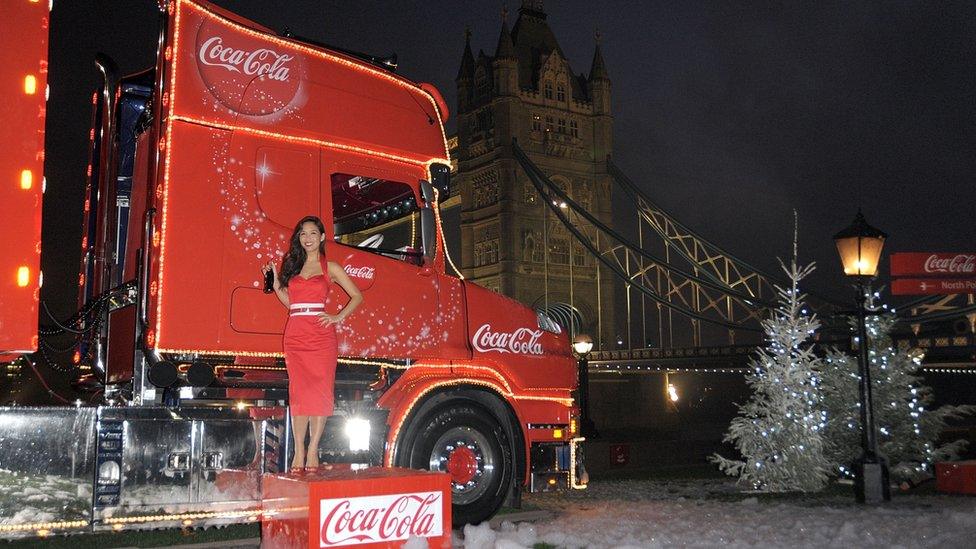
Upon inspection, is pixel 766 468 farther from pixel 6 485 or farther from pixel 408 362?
pixel 6 485

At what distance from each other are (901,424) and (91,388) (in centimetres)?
1080

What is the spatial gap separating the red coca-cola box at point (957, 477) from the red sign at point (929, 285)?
234 feet

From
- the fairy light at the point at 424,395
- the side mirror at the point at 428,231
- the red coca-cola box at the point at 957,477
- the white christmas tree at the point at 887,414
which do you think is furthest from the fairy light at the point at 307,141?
the white christmas tree at the point at 887,414

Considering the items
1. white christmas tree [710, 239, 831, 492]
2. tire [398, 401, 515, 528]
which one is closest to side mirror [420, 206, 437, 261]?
tire [398, 401, 515, 528]

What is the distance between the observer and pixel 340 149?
6660 millimetres

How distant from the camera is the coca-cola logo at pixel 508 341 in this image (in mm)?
7320

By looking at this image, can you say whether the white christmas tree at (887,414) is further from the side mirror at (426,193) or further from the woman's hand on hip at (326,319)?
the woman's hand on hip at (326,319)

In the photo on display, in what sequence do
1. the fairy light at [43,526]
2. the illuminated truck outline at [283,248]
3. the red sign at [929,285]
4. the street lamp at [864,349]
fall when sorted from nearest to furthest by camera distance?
the fairy light at [43,526]
the illuminated truck outline at [283,248]
the street lamp at [864,349]
the red sign at [929,285]

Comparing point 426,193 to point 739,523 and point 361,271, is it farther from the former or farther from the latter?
point 739,523

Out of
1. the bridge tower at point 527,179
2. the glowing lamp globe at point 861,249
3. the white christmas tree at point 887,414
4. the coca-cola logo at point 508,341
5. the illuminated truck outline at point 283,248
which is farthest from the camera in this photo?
the bridge tower at point 527,179

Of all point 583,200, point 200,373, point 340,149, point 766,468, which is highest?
point 583,200

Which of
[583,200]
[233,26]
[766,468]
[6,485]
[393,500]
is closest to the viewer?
[393,500]

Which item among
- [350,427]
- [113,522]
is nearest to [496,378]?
[350,427]

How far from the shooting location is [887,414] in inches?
502
